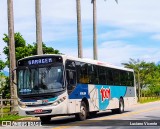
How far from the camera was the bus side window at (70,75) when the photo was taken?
19406mm

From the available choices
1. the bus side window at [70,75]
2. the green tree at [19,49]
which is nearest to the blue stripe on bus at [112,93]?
the bus side window at [70,75]

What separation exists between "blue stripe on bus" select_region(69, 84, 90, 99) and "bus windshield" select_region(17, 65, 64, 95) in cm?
109

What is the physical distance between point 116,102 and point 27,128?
1090 centimetres

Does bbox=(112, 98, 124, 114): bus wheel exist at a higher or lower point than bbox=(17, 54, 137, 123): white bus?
lower

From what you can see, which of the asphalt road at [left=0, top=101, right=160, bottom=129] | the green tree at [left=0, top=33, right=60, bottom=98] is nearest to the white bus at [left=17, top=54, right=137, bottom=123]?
the asphalt road at [left=0, top=101, right=160, bottom=129]

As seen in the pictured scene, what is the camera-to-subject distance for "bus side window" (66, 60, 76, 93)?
19.4 m

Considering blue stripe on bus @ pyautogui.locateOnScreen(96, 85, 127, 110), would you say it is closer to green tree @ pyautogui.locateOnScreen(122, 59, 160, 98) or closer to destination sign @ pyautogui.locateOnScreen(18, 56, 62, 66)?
destination sign @ pyautogui.locateOnScreen(18, 56, 62, 66)

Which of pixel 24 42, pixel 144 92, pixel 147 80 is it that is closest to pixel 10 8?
pixel 24 42

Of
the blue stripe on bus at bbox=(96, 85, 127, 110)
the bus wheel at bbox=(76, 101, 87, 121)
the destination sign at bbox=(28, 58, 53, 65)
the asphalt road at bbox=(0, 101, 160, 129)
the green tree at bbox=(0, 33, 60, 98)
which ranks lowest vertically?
the asphalt road at bbox=(0, 101, 160, 129)

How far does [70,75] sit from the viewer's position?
64.3 ft

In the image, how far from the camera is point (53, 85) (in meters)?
18.9

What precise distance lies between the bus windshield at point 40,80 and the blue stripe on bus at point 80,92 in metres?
1.09

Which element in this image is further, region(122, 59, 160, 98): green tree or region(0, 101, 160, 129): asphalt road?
region(122, 59, 160, 98): green tree

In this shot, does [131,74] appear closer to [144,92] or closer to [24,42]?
[24,42]
